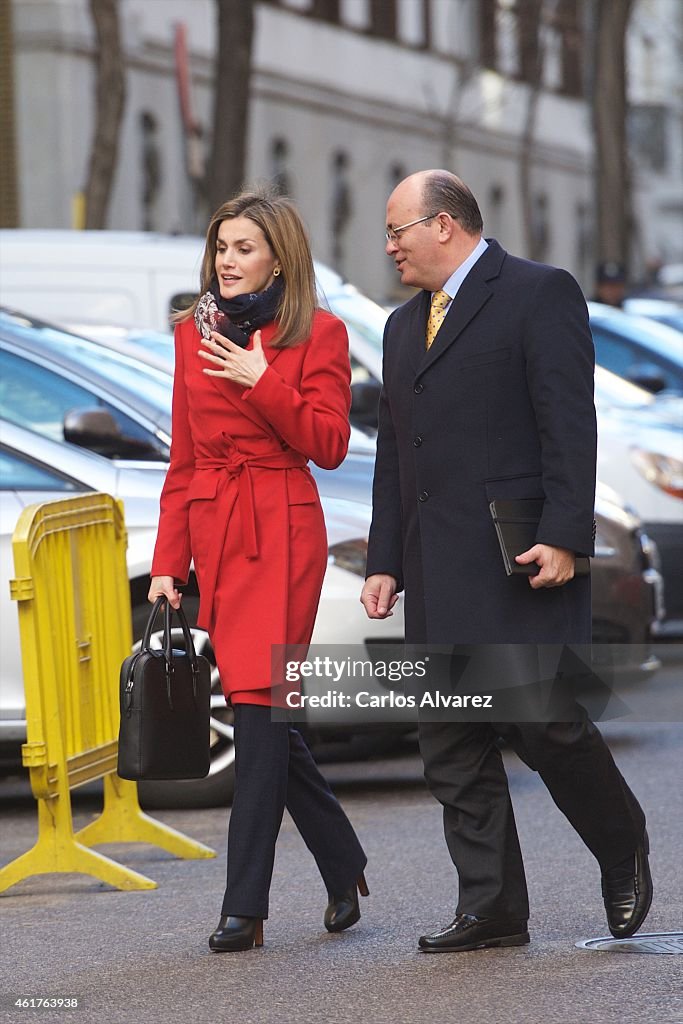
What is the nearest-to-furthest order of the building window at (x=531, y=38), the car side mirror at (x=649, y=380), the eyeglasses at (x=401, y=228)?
1. the eyeglasses at (x=401, y=228)
2. the car side mirror at (x=649, y=380)
3. the building window at (x=531, y=38)

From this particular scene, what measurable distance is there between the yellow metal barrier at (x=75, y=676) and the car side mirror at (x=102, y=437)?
1.00 meters

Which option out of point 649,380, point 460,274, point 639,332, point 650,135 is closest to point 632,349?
point 639,332

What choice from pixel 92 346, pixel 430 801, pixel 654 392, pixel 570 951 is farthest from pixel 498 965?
pixel 654 392

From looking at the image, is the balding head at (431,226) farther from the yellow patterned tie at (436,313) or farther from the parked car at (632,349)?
the parked car at (632,349)

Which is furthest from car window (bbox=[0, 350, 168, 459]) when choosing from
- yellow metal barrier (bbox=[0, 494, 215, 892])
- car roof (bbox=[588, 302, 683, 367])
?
car roof (bbox=[588, 302, 683, 367])

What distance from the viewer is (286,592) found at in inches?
216

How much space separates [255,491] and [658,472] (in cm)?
624

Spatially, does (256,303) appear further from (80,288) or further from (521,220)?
(521,220)

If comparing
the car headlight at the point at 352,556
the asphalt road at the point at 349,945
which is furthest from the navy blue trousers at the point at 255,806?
the car headlight at the point at 352,556

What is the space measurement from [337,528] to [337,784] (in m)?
1.07

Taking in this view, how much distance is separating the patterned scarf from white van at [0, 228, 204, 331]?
6828mm

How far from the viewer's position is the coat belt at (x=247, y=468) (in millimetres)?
5478

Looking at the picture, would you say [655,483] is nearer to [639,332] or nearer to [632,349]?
[632,349]

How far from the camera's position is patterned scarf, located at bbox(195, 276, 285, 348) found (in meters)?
5.47
